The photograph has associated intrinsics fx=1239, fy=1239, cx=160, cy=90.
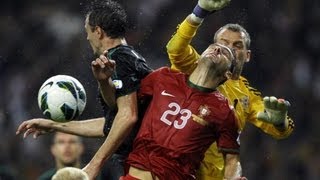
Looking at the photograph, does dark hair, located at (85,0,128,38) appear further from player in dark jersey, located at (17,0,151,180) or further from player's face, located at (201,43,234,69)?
player's face, located at (201,43,234,69)

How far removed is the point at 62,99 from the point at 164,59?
4.36 meters

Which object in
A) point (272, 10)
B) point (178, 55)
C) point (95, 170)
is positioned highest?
point (178, 55)

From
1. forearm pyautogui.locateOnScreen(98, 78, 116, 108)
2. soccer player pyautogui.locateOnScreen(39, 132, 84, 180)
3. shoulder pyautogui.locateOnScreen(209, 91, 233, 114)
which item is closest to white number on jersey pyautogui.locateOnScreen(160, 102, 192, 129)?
shoulder pyautogui.locateOnScreen(209, 91, 233, 114)

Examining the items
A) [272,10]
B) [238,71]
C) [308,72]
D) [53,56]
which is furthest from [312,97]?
[238,71]

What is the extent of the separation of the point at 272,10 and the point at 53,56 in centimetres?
227

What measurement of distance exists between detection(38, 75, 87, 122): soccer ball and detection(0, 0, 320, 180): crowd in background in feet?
10.7

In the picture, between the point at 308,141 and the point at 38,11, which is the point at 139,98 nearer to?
the point at 308,141

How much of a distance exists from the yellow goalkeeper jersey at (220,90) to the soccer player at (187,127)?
272mm

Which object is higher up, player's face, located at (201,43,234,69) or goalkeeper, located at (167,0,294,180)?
player's face, located at (201,43,234,69)

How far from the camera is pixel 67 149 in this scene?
8789 mm

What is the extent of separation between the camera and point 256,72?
11703 mm

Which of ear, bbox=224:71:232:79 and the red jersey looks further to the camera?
ear, bbox=224:71:232:79

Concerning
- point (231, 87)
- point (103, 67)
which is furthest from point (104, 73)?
point (231, 87)

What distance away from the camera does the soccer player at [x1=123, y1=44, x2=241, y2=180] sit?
22.9 feet
